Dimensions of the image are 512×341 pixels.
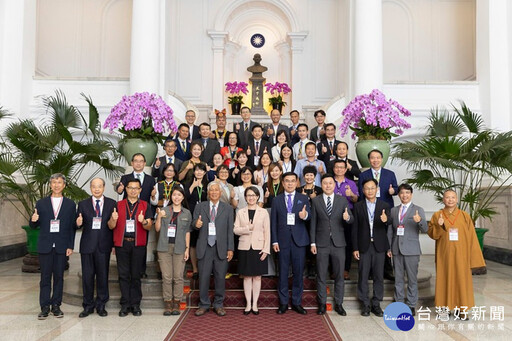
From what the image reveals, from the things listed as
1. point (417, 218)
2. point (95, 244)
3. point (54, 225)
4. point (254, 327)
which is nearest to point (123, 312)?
point (95, 244)

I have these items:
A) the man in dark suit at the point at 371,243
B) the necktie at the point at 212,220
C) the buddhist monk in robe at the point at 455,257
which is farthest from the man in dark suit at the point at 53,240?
the buddhist monk in robe at the point at 455,257

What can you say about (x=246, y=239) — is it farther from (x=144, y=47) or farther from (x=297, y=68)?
(x=297, y=68)

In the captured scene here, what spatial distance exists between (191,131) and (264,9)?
9130mm

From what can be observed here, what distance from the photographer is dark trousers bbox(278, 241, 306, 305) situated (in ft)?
19.8

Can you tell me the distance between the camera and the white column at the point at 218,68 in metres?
15.6

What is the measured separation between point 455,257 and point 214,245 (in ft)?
9.84

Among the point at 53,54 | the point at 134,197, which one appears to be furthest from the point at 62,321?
the point at 53,54

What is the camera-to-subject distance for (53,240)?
18.7 feet

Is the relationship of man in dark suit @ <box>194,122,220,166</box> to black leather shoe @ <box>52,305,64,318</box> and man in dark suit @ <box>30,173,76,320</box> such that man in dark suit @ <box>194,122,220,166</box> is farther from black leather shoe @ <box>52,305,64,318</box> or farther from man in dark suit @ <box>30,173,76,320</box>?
black leather shoe @ <box>52,305,64,318</box>

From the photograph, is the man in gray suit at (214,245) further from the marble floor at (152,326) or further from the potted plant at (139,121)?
the potted plant at (139,121)

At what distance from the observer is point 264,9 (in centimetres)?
1642

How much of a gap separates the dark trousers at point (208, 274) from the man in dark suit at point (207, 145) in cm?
245

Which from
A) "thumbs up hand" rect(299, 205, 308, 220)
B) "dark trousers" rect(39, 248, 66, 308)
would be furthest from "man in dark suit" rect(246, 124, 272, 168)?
"dark trousers" rect(39, 248, 66, 308)

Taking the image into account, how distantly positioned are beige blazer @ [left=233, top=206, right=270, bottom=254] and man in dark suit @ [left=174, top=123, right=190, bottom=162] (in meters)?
2.57
